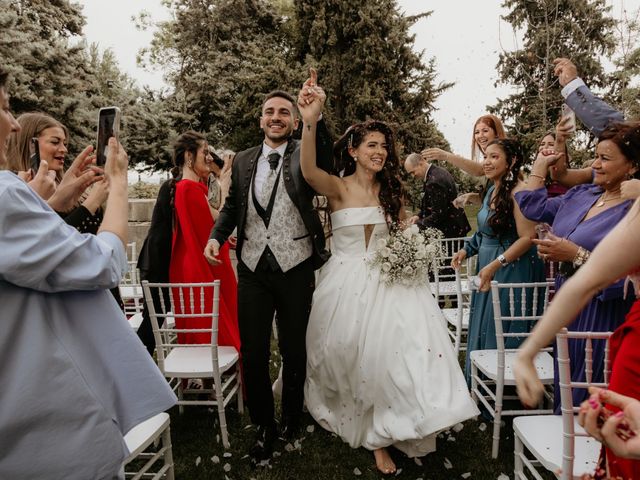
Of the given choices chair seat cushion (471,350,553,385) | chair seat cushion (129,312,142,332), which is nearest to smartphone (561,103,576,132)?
chair seat cushion (471,350,553,385)

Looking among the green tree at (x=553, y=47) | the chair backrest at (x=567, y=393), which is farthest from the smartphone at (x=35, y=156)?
the green tree at (x=553, y=47)

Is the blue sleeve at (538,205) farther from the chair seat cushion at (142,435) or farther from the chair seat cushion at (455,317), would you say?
the chair seat cushion at (142,435)

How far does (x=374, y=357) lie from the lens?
3027 millimetres

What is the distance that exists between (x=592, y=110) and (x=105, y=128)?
2994 mm

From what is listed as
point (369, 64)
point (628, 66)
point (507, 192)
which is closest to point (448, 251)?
point (507, 192)

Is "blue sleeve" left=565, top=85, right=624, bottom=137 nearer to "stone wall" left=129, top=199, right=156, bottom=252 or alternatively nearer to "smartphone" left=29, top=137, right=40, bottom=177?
"smartphone" left=29, top=137, right=40, bottom=177

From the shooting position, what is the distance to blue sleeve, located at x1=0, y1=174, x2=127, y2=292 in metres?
1.26

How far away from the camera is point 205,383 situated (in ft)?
13.6

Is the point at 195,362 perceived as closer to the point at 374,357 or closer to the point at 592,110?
the point at 374,357

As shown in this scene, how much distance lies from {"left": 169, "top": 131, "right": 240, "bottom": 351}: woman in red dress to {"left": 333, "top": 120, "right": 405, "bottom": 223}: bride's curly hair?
132 cm

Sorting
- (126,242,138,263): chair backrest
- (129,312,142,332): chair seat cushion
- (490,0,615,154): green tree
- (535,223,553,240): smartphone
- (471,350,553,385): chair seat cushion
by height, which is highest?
(490,0,615,154): green tree

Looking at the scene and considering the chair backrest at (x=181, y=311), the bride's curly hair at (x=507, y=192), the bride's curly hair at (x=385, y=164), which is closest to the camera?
the chair backrest at (x=181, y=311)

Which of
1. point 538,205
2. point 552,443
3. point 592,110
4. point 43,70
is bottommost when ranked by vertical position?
point 552,443

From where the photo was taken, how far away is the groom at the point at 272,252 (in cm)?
322
